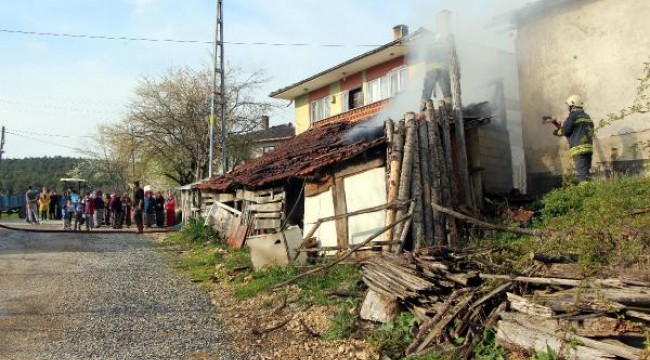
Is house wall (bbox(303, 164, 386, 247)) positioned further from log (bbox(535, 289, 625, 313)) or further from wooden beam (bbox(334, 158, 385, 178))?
log (bbox(535, 289, 625, 313))

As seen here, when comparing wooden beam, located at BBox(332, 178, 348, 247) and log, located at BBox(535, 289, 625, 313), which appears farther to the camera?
wooden beam, located at BBox(332, 178, 348, 247)

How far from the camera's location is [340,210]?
10.1m

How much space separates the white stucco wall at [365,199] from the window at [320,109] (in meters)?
15.8

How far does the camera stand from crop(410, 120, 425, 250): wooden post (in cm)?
838

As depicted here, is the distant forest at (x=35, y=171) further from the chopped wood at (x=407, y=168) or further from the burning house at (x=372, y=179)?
the chopped wood at (x=407, y=168)

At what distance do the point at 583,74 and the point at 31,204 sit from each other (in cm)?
2089

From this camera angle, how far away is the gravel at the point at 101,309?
247 inches

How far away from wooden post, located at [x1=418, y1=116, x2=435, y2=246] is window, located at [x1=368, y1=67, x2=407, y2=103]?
11435 mm

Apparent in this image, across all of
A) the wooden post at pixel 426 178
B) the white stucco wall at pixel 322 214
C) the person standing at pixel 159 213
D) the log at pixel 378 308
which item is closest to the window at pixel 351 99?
the person standing at pixel 159 213

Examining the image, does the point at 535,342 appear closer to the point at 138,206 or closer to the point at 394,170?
the point at 394,170

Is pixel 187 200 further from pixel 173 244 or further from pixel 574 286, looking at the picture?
pixel 574 286

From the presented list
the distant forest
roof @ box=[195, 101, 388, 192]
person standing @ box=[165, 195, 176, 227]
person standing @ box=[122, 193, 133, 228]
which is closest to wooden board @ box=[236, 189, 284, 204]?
roof @ box=[195, 101, 388, 192]

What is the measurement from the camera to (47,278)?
10328 mm

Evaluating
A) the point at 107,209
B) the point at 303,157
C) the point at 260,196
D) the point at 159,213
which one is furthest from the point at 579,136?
the point at 107,209
